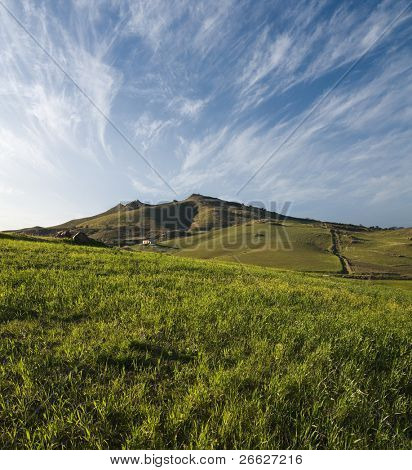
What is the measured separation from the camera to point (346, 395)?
4219 mm

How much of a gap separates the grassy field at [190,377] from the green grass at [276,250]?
8555cm

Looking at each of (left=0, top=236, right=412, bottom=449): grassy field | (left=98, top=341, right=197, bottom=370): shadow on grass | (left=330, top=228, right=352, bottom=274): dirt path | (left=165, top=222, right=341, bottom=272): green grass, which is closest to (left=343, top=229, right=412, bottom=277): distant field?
(left=330, top=228, right=352, bottom=274): dirt path

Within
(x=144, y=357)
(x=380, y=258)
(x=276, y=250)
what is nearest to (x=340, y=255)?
(x=380, y=258)

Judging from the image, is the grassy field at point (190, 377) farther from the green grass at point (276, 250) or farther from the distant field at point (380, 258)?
the distant field at point (380, 258)

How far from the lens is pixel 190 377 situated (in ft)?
15.5

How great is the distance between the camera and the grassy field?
3486mm

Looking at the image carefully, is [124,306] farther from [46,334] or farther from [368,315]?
[368,315]

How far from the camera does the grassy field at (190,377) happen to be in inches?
137

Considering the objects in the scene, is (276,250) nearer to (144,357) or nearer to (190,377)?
(144,357)

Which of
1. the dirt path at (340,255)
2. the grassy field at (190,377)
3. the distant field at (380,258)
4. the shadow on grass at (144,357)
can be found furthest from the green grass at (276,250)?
the shadow on grass at (144,357)

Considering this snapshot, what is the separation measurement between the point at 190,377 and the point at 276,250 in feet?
401

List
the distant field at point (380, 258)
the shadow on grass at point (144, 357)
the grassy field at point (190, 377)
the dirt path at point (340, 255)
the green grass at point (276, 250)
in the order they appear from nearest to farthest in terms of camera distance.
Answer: the grassy field at point (190, 377), the shadow on grass at point (144, 357), the dirt path at point (340, 255), the distant field at point (380, 258), the green grass at point (276, 250)

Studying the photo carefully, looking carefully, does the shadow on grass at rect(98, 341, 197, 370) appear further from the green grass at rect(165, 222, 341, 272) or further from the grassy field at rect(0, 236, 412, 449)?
the green grass at rect(165, 222, 341, 272)
